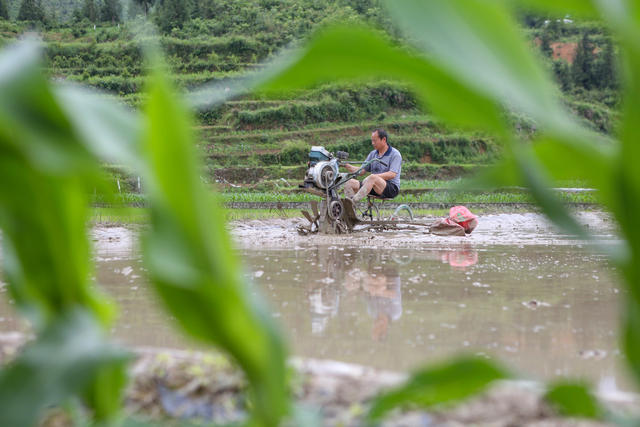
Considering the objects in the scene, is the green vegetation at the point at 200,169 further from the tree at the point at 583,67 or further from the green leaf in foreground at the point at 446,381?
A: the tree at the point at 583,67

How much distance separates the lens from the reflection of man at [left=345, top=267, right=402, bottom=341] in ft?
9.35

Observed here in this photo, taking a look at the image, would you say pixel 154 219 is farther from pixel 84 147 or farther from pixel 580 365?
pixel 580 365

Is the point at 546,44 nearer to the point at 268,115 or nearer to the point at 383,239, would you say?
the point at 268,115

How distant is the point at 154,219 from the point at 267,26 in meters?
49.1

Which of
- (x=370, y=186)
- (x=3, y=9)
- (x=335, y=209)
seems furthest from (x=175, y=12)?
(x=370, y=186)

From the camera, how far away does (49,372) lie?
1.57 feet

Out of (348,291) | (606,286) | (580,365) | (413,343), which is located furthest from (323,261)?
(580,365)

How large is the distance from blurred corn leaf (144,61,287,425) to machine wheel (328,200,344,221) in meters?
6.96

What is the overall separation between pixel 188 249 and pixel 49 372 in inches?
6.3

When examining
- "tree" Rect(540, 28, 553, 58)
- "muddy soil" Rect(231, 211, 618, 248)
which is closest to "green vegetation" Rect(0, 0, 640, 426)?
"muddy soil" Rect(231, 211, 618, 248)

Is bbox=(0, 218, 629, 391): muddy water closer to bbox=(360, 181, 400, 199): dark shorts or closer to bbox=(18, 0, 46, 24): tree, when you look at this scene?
bbox=(360, 181, 400, 199): dark shorts

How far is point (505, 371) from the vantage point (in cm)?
55

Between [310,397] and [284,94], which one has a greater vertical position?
[284,94]

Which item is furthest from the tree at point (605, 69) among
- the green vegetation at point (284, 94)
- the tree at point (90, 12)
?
the tree at point (90, 12)
